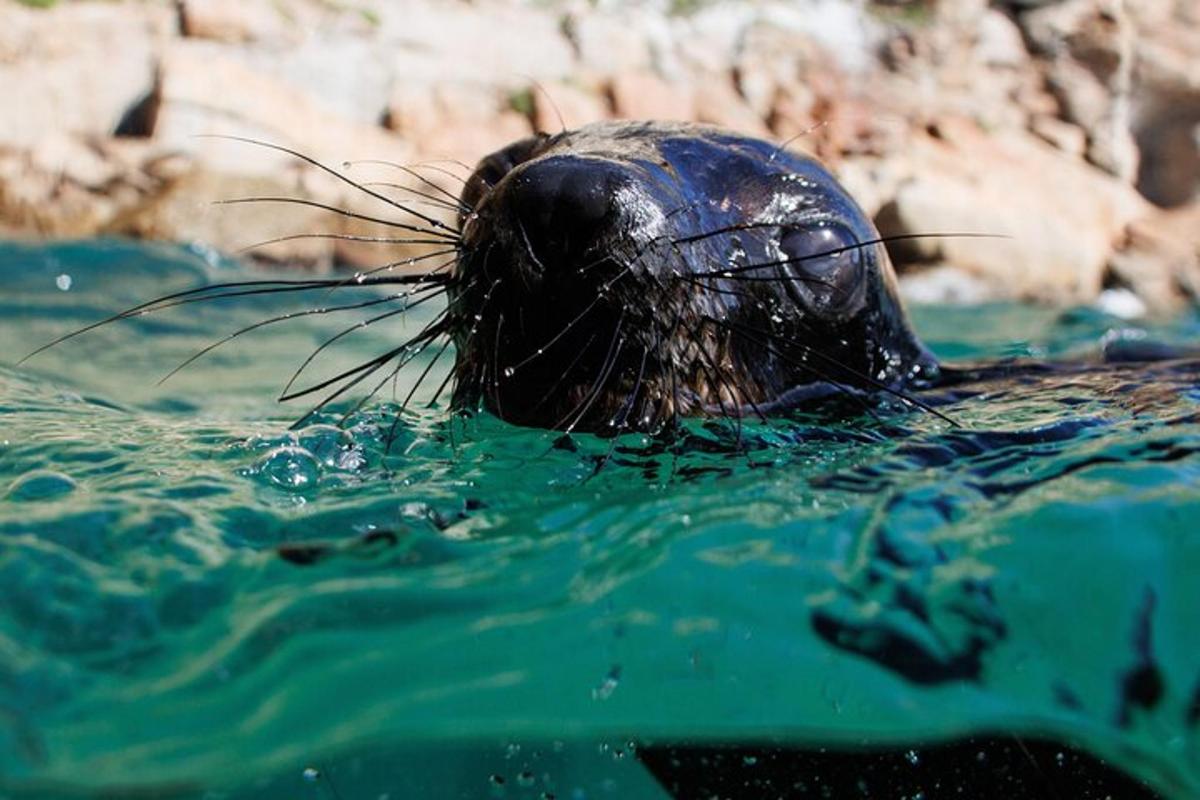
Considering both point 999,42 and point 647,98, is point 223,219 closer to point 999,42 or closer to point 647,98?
point 647,98

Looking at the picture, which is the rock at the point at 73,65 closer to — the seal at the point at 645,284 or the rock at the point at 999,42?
the seal at the point at 645,284

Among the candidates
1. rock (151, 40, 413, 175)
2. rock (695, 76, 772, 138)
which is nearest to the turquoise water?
rock (151, 40, 413, 175)

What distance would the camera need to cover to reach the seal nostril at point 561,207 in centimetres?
261

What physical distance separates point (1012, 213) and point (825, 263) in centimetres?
1107

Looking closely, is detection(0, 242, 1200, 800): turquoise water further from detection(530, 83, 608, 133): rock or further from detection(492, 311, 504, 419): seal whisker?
detection(530, 83, 608, 133): rock

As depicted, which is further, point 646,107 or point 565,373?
point 646,107

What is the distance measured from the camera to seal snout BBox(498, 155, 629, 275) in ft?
8.55

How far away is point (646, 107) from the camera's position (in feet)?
44.1

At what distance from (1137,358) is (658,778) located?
11.6ft

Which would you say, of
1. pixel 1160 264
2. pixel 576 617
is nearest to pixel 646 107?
pixel 1160 264

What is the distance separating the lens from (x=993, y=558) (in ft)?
7.07

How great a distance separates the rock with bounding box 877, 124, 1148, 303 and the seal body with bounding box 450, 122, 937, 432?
30.3 ft

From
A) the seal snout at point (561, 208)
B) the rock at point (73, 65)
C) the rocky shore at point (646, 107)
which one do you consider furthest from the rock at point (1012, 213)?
the seal snout at point (561, 208)

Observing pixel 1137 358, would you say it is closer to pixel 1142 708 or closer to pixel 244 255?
pixel 1142 708
